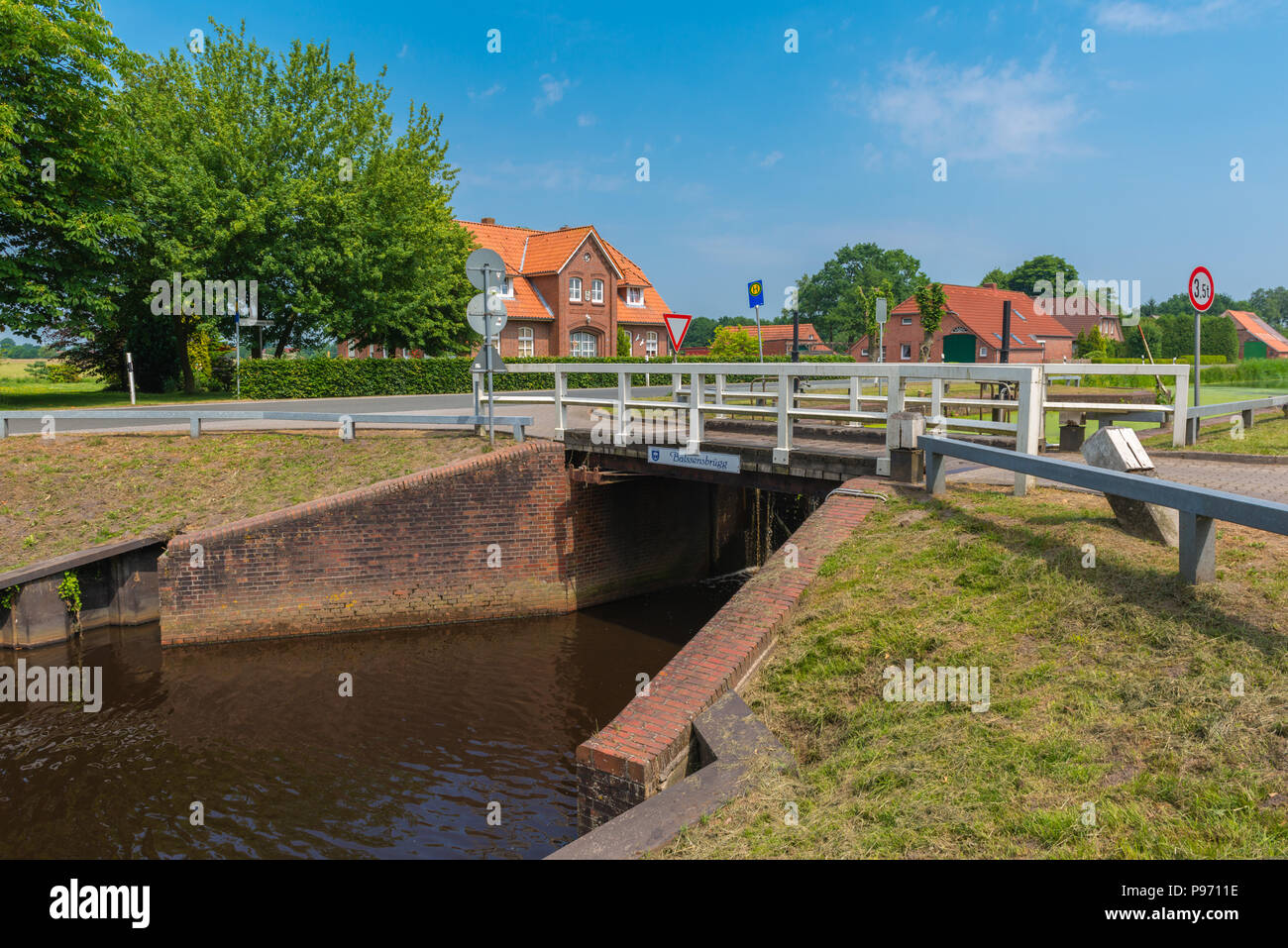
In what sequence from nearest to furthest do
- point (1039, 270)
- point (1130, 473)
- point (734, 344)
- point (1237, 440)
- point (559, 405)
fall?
1. point (1130, 473)
2. point (1237, 440)
3. point (559, 405)
4. point (734, 344)
5. point (1039, 270)

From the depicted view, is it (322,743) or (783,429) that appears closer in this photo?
(322,743)

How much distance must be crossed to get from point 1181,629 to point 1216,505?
792 millimetres

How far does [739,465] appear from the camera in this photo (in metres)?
10.8

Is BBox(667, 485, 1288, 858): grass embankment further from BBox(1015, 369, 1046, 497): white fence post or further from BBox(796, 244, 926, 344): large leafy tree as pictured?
BBox(796, 244, 926, 344): large leafy tree

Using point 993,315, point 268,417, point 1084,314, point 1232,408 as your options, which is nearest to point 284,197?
point 268,417

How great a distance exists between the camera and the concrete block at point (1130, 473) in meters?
6.20

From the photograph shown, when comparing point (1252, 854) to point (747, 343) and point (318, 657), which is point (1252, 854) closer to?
point (318, 657)

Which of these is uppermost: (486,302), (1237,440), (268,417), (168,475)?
(486,302)

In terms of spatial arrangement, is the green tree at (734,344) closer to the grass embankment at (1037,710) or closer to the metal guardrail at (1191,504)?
the metal guardrail at (1191,504)

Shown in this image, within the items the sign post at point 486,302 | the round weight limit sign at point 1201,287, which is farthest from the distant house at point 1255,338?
the sign post at point 486,302

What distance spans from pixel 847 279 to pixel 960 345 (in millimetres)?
65829

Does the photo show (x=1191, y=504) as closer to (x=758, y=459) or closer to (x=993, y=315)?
(x=758, y=459)

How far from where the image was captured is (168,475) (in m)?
13.7

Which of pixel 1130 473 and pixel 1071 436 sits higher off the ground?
pixel 1071 436
